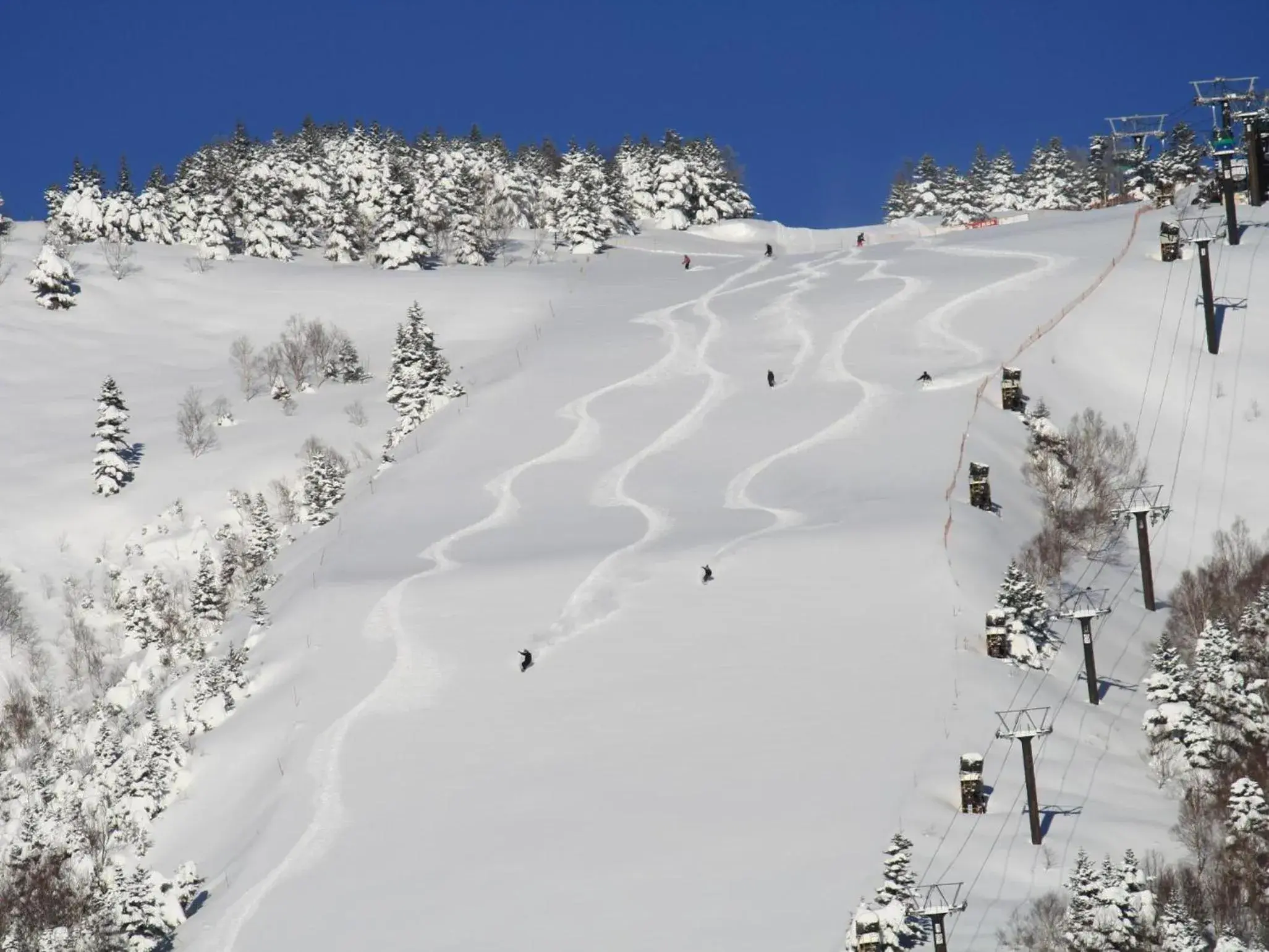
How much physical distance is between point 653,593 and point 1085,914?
62.8ft

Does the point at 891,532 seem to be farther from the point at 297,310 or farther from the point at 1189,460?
the point at 297,310

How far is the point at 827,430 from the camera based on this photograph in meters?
56.9

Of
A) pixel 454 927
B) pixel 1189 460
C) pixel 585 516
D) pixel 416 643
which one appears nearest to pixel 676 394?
pixel 585 516

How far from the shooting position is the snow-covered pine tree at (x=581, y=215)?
108 meters

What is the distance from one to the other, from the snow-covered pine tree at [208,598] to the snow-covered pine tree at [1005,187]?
8757 centimetres

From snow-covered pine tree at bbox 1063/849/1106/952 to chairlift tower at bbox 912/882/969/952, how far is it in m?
1.70

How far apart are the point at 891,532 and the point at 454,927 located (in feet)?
66.9

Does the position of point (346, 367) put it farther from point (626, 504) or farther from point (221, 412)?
point (626, 504)

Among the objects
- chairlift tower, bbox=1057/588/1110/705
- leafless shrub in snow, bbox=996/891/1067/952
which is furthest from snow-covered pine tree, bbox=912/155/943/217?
leafless shrub in snow, bbox=996/891/1067/952

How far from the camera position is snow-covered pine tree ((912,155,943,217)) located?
134 m

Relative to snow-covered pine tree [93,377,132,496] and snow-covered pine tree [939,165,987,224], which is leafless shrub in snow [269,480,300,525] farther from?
snow-covered pine tree [939,165,987,224]

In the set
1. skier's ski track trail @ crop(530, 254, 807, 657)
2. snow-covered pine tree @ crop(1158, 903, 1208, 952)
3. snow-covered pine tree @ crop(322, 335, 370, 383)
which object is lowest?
snow-covered pine tree @ crop(1158, 903, 1208, 952)

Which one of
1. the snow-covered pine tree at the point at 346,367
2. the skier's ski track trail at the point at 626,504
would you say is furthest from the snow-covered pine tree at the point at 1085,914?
the snow-covered pine tree at the point at 346,367

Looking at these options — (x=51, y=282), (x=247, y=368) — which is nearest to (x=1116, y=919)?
(x=247, y=368)
